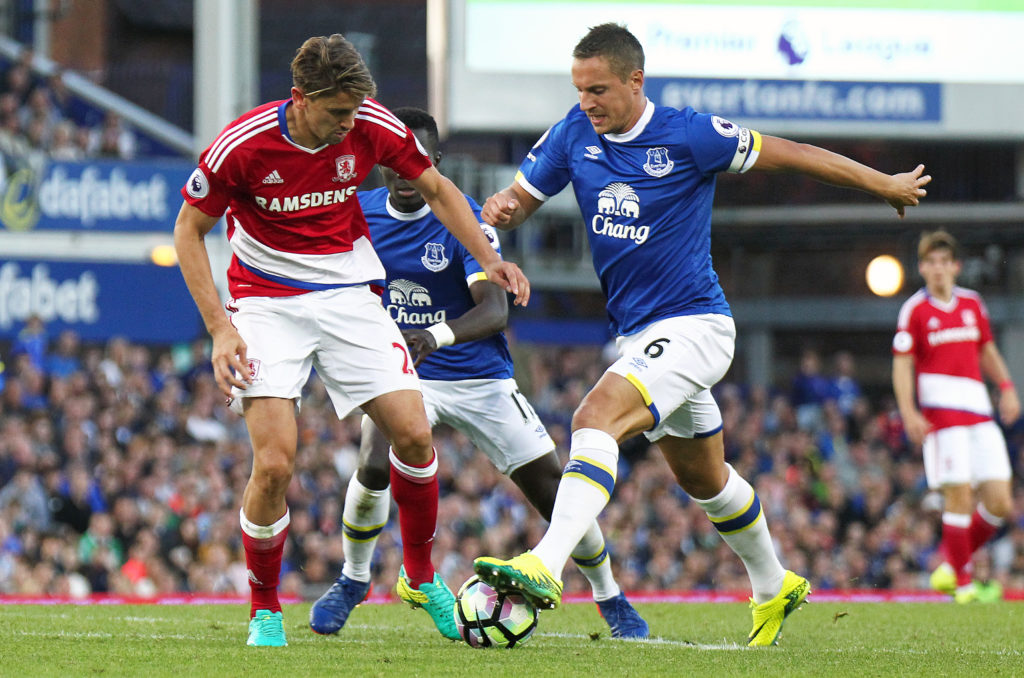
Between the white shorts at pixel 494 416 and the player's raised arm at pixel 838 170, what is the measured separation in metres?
1.68

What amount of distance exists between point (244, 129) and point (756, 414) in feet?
43.1

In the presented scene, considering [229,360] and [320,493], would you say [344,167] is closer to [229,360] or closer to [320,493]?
[229,360]

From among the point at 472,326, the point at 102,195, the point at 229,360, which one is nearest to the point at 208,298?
the point at 229,360

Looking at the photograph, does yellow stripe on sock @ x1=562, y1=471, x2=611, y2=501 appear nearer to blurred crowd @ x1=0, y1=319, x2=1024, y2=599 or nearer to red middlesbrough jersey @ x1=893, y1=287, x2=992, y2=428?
red middlesbrough jersey @ x1=893, y1=287, x2=992, y2=428

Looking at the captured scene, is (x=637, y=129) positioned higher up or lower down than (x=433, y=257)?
higher up

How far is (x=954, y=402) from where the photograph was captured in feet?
29.3

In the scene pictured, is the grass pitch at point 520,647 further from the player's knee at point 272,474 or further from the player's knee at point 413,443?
the player's knee at point 413,443

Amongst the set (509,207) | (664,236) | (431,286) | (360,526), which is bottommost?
(360,526)

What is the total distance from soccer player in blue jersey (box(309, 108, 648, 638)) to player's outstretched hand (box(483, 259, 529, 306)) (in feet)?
2.66

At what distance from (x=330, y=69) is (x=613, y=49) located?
3.61 feet

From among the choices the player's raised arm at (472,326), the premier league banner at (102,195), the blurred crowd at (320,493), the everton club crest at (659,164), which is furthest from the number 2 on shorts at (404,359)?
the premier league banner at (102,195)

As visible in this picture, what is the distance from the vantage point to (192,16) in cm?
3036

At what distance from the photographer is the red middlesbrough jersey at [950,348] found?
8.91 meters

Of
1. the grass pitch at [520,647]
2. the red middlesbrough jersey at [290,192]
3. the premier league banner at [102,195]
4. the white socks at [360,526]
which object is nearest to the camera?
the grass pitch at [520,647]
